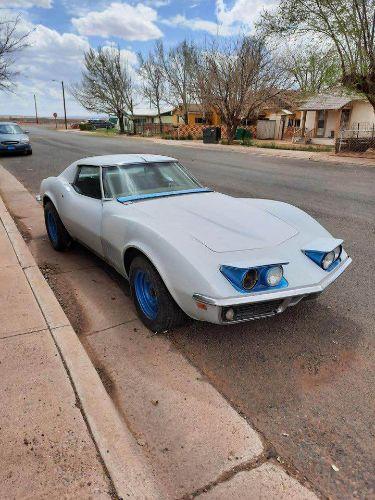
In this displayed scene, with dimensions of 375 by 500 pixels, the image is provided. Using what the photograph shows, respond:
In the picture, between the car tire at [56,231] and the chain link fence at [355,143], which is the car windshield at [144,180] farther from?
the chain link fence at [355,143]

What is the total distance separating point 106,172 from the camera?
398 cm

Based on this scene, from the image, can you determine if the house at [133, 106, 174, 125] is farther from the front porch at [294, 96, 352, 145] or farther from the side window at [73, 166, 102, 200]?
the side window at [73, 166, 102, 200]

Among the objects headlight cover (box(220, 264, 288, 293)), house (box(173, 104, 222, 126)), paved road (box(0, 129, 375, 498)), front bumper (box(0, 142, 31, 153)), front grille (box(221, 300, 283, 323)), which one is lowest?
paved road (box(0, 129, 375, 498))

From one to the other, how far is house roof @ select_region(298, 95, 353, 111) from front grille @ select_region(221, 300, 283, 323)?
3106cm

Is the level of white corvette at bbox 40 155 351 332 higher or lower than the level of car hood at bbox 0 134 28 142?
lower

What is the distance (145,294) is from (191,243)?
0.72 m

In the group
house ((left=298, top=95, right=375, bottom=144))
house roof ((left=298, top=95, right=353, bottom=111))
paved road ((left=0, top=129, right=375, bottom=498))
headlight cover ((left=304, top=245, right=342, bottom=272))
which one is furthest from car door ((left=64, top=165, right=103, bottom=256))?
house roof ((left=298, top=95, right=353, bottom=111))

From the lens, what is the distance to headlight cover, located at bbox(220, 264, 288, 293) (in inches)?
100

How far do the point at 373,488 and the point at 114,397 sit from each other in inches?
61.5

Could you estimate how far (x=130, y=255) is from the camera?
3318mm

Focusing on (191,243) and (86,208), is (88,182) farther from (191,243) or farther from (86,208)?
(191,243)

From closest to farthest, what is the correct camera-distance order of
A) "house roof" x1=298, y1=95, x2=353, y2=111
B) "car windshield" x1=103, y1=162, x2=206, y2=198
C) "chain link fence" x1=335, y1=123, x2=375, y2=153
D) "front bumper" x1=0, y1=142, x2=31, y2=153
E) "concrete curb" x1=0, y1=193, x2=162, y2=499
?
"concrete curb" x1=0, y1=193, x2=162, y2=499
"car windshield" x1=103, y1=162, x2=206, y2=198
"front bumper" x1=0, y1=142, x2=31, y2=153
"chain link fence" x1=335, y1=123, x2=375, y2=153
"house roof" x1=298, y1=95, x2=353, y2=111

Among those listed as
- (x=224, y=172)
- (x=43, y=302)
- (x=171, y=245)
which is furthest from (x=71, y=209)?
(x=224, y=172)

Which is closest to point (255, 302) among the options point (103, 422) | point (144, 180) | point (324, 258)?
point (324, 258)
